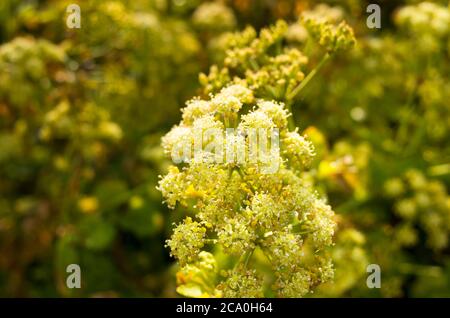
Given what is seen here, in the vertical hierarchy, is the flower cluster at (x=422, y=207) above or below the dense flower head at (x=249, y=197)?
above

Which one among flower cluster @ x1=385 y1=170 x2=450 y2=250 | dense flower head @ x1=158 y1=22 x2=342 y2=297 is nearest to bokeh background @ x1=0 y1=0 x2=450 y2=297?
flower cluster @ x1=385 y1=170 x2=450 y2=250

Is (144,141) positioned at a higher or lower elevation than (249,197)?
higher

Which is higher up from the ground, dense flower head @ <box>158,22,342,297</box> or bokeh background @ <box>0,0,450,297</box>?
bokeh background @ <box>0,0,450,297</box>

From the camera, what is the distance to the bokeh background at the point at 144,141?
371 centimetres

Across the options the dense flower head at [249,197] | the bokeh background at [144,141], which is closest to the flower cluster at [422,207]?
the bokeh background at [144,141]

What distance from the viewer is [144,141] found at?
4.34 metres

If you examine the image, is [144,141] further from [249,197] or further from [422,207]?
[249,197]

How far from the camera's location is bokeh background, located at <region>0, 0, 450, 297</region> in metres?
3.71

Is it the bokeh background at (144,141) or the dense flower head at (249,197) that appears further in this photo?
the bokeh background at (144,141)

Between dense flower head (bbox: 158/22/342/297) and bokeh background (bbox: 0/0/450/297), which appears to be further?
bokeh background (bbox: 0/0/450/297)

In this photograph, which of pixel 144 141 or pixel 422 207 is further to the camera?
pixel 144 141

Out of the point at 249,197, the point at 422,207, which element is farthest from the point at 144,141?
the point at 249,197

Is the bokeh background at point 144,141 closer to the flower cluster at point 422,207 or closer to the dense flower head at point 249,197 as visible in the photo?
the flower cluster at point 422,207

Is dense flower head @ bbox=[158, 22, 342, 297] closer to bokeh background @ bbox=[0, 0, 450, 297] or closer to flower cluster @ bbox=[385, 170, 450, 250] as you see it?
bokeh background @ bbox=[0, 0, 450, 297]
